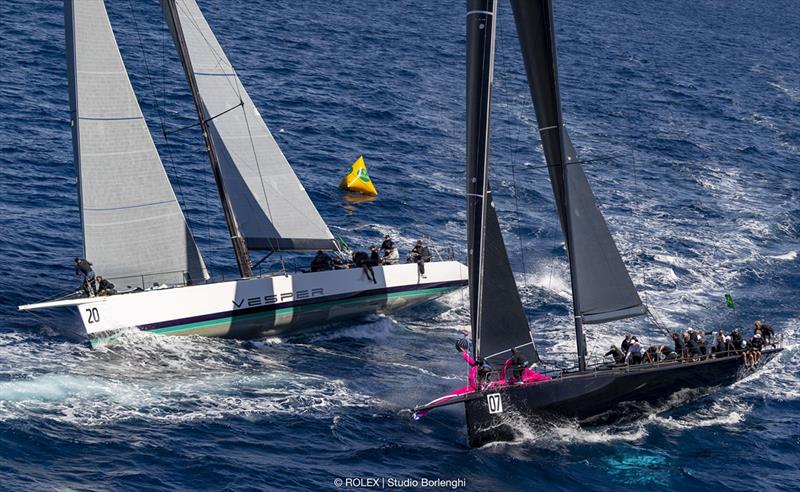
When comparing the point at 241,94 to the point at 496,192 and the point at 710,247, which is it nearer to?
the point at 496,192

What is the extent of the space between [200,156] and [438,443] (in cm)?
2844

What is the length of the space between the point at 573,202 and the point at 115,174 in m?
Answer: 15.3

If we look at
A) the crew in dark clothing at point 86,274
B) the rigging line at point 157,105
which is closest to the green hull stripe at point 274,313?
the crew in dark clothing at point 86,274

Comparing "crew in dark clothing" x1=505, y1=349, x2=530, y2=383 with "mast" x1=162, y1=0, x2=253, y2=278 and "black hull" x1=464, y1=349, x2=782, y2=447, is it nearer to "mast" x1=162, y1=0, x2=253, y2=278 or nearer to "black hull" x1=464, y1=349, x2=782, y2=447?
"black hull" x1=464, y1=349, x2=782, y2=447

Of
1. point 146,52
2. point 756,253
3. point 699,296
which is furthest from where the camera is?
point 146,52

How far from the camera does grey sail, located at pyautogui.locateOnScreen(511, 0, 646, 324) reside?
32.4 m

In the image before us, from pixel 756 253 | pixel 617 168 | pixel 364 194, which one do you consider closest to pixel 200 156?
pixel 364 194

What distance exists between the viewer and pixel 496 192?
2201 inches

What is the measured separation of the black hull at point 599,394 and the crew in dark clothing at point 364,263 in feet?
37.6

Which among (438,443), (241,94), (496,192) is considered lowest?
(438,443)

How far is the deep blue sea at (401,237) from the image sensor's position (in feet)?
98.7

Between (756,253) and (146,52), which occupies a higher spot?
(146,52)

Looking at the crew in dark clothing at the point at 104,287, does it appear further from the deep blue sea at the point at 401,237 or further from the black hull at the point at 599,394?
the black hull at the point at 599,394

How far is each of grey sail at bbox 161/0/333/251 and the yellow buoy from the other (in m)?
10.6
